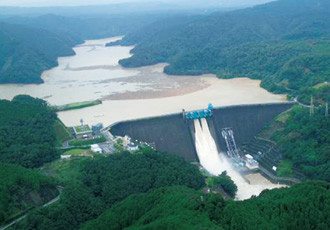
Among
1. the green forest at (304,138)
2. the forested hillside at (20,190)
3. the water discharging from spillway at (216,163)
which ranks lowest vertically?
the water discharging from spillway at (216,163)

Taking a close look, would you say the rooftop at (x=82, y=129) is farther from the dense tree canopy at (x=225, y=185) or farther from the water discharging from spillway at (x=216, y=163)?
the dense tree canopy at (x=225, y=185)

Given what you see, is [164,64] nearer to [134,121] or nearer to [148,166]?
[134,121]

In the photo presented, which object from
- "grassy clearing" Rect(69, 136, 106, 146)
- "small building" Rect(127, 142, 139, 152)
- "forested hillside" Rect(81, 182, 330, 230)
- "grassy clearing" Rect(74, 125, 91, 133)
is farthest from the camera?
"grassy clearing" Rect(74, 125, 91, 133)

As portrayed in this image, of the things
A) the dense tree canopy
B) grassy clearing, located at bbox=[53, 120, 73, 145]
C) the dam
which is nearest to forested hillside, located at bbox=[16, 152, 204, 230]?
the dense tree canopy

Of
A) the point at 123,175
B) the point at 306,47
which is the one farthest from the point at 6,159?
the point at 306,47

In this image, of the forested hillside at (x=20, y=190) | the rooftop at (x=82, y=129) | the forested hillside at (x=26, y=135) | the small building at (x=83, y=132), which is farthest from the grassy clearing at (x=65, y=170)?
the rooftop at (x=82, y=129)

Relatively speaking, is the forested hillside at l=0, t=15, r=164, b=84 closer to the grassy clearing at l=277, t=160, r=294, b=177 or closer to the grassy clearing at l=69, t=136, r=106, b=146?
the grassy clearing at l=69, t=136, r=106, b=146

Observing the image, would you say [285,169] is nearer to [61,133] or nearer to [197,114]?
[197,114]
